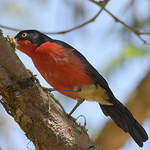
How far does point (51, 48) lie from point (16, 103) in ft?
4.21

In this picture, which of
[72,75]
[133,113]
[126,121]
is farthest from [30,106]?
[133,113]

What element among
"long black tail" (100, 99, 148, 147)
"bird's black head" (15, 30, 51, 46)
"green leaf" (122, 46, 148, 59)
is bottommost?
"long black tail" (100, 99, 148, 147)

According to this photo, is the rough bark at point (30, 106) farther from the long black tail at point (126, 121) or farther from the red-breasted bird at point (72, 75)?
the long black tail at point (126, 121)

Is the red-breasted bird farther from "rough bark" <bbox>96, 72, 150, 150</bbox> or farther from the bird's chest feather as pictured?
Answer: "rough bark" <bbox>96, 72, 150, 150</bbox>

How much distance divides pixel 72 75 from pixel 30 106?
1.18 meters

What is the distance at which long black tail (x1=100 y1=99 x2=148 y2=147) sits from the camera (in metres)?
4.00

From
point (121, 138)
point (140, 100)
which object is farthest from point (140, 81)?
point (121, 138)

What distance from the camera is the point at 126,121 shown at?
13.4 ft

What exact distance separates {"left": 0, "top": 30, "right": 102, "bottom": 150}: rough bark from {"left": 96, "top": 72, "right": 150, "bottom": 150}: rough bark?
4.79ft

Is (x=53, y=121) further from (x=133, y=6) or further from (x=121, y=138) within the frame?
(x=133, y=6)

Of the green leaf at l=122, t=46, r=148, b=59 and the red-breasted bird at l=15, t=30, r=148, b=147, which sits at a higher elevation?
the green leaf at l=122, t=46, r=148, b=59

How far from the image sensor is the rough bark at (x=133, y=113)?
14.2 ft

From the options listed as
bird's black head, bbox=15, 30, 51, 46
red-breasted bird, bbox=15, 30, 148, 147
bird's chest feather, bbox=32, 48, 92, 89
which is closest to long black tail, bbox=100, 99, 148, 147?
red-breasted bird, bbox=15, 30, 148, 147

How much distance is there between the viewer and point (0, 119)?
4473 millimetres
